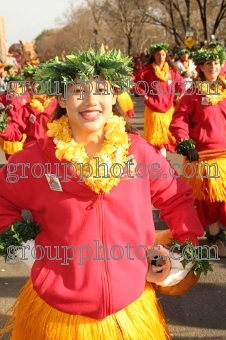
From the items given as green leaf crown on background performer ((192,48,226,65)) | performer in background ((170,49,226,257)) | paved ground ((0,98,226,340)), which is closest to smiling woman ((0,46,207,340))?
paved ground ((0,98,226,340))

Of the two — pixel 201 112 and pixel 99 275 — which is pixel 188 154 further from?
pixel 99 275

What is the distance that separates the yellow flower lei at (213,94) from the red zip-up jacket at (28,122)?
2.05m

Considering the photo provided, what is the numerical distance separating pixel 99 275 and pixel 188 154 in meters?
2.14

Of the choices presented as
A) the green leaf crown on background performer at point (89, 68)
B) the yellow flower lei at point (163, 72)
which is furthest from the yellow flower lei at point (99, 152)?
the yellow flower lei at point (163, 72)

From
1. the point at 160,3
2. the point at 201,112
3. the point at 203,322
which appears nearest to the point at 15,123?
the point at 201,112

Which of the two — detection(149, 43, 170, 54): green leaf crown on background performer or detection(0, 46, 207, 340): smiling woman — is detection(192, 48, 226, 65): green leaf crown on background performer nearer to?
detection(0, 46, 207, 340): smiling woman

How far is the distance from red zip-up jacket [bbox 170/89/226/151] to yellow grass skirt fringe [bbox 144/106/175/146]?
3.46 metres

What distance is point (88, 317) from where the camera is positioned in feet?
7.42

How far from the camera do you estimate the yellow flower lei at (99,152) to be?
2.23 m

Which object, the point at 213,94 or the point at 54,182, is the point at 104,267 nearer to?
the point at 54,182

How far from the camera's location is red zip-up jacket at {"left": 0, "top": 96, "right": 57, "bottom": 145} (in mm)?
5871

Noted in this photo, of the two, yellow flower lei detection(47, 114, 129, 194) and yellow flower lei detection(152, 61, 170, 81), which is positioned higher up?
yellow flower lei detection(152, 61, 170, 81)

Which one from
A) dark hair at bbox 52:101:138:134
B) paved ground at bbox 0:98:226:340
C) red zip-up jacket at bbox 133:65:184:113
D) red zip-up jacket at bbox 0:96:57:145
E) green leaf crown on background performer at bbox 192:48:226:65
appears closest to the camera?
dark hair at bbox 52:101:138:134

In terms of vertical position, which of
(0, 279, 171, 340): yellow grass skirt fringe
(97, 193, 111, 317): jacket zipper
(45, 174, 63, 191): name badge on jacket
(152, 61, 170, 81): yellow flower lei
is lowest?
(0, 279, 171, 340): yellow grass skirt fringe
